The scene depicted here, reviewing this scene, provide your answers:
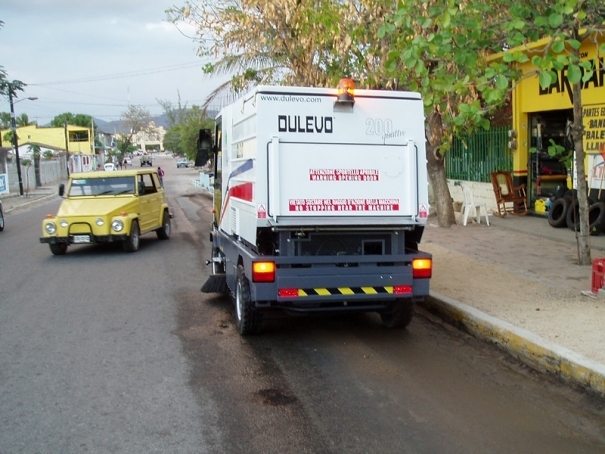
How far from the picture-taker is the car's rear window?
1534 centimetres

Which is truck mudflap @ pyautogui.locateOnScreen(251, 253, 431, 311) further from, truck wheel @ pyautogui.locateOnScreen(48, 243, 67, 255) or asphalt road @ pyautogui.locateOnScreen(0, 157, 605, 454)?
truck wheel @ pyautogui.locateOnScreen(48, 243, 67, 255)

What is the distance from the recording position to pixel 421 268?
7199 millimetres

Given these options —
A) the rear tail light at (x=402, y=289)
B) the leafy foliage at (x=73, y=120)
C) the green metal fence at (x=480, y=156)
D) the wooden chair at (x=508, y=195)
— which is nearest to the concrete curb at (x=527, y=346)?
the rear tail light at (x=402, y=289)

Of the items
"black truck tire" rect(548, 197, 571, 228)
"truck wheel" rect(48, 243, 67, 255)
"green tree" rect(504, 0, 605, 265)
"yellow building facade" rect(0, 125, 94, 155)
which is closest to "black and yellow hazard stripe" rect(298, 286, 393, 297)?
"green tree" rect(504, 0, 605, 265)

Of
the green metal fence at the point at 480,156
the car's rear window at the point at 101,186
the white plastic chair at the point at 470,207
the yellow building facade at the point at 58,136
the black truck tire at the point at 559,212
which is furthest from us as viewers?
the yellow building facade at the point at 58,136

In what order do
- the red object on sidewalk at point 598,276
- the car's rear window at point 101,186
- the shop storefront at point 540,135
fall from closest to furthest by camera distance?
the red object on sidewalk at point 598,276, the car's rear window at point 101,186, the shop storefront at point 540,135

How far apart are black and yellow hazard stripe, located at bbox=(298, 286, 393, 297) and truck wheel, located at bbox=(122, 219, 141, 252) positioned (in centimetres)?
852

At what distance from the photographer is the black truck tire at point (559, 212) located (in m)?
14.9

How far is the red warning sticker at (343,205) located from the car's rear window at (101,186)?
9.33m

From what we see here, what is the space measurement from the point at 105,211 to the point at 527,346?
33.4 feet

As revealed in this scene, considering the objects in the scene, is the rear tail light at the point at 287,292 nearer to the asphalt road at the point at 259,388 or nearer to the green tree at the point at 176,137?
the asphalt road at the point at 259,388

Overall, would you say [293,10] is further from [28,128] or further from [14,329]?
[28,128]

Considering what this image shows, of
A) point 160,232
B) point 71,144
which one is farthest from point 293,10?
point 71,144

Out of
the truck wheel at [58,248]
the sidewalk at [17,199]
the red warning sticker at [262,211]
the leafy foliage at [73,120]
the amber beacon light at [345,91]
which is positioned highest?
the leafy foliage at [73,120]
